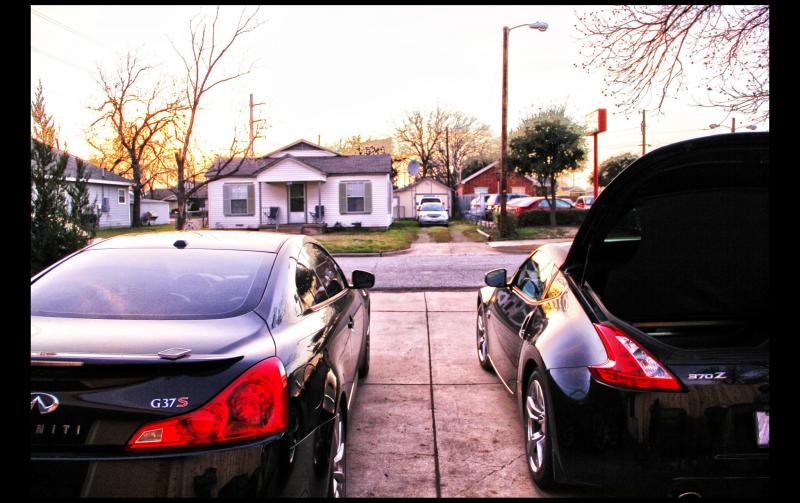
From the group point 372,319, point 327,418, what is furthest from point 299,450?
point 372,319

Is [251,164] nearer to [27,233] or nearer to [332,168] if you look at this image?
[332,168]

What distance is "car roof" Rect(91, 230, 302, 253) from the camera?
336cm

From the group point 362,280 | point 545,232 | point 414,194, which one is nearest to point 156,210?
point 414,194

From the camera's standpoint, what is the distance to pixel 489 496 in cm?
312

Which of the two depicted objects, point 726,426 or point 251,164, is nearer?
point 726,426

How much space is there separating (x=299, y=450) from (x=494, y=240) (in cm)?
1963

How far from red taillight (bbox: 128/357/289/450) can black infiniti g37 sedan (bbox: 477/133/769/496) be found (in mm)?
1497

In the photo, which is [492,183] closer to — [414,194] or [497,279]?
[414,194]

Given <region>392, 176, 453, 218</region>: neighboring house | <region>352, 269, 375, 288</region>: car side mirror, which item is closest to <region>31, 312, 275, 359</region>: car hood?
<region>352, 269, 375, 288</region>: car side mirror

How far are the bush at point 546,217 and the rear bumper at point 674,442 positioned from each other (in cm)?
2337

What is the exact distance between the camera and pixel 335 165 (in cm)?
2962

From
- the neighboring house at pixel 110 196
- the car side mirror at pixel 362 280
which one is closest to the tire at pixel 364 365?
the car side mirror at pixel 362 280

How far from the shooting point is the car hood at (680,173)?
278cm

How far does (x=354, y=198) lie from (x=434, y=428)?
81.7 feet
